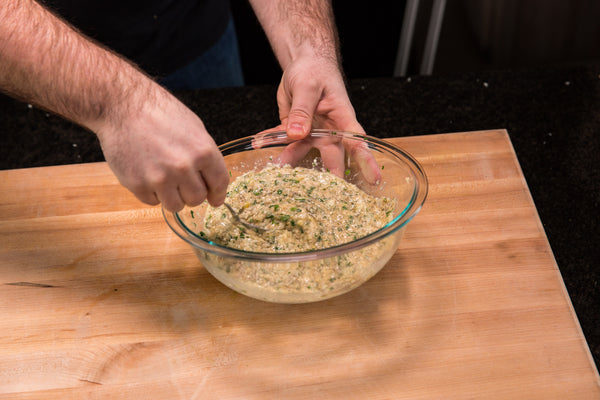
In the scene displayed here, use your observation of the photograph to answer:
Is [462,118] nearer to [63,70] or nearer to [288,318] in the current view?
[288,318]

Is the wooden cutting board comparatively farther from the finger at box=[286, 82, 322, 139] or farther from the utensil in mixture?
the finger at box=[286, 82, 322, 139]

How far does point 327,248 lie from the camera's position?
37.8 inches

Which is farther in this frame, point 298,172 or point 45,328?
point 298,172

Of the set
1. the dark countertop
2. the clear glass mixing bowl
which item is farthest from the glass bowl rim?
the dark countertop

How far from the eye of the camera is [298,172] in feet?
4.16

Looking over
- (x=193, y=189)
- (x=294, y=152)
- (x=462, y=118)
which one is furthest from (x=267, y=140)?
(x=462, y=118)

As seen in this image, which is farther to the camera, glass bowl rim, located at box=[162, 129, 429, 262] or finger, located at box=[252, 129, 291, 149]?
finger, located at box=[252, 129, 291, 149]

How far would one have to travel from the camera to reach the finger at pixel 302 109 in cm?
124

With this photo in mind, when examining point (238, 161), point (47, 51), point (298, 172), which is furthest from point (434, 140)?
point (47, 51)

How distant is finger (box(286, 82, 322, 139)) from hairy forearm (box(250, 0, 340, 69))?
0.65 ft

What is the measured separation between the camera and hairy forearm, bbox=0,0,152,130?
1.00 meters

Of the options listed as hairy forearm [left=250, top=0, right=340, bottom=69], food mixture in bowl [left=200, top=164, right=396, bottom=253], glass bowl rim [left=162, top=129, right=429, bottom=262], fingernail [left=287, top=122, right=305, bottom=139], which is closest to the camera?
glass bowl rim [left=162, top=129, right=429, bottom=262]

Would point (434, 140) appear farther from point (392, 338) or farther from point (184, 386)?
point (184, 386)

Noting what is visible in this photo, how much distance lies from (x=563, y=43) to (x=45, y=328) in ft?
9.49
